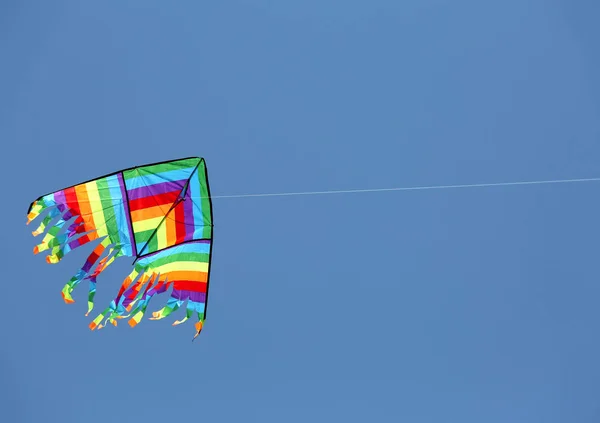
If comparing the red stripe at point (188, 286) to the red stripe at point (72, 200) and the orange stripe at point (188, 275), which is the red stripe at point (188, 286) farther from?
the red stripe at point (72, 200)

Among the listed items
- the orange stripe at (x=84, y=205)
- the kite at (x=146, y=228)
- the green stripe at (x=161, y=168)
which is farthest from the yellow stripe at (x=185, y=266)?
the green stripe at (x=161, y=168)

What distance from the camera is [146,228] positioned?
10.4 metres

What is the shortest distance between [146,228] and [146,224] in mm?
59

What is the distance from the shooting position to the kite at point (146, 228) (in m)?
9.81

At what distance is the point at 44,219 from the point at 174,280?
6.44ft

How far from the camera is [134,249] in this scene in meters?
10.3

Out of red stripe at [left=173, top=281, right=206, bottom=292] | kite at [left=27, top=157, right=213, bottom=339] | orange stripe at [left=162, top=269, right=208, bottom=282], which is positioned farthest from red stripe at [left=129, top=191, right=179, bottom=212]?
red stripe at [left=173, top=281, right=206, bottom=292]

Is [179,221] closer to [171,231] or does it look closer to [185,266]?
[171,231]

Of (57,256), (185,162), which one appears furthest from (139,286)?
(185,162)

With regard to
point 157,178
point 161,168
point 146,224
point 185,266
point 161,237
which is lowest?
point 185,266

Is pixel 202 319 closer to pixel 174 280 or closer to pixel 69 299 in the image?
pixel 174 280

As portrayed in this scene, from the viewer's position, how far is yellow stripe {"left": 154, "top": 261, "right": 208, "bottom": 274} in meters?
10.4

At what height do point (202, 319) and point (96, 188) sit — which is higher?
point (96, 188)

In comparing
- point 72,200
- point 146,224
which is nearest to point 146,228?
point 146,224
